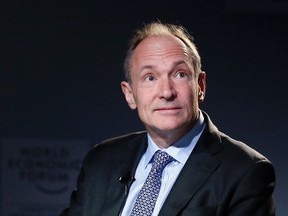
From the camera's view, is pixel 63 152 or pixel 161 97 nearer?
pixel 161 97

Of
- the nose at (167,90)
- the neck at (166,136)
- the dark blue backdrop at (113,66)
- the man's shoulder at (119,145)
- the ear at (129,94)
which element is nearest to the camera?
the nose at (167,90)

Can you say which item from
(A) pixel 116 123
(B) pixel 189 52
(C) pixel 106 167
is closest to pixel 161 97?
(B) pixel 189 52

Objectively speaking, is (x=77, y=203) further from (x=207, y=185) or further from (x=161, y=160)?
(x=207, y=185)

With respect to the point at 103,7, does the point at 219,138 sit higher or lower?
lower

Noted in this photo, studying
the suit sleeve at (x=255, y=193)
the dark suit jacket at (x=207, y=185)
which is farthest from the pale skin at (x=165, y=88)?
the suit sleeve at (x=255, y=193)

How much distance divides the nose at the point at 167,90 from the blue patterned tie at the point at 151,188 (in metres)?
0.25

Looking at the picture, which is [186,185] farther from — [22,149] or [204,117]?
[22,149]

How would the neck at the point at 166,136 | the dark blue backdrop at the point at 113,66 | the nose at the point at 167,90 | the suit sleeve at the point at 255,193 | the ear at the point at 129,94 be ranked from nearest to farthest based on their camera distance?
the suit sleeve at the point at 255,193
the nose at the point at 167,90
the neck at the point at 166,136
the ear at the point at 129,94
the dark blue backdrop at the point at 113,66

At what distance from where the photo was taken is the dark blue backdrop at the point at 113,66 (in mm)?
4184

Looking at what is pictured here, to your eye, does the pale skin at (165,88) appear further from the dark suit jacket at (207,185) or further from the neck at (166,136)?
the dark suit jacket at (207,185)

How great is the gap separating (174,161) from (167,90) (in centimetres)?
30

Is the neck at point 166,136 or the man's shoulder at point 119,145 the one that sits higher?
the man's shoulder at point 119,145

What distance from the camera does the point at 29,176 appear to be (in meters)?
4.17

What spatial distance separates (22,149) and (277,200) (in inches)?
66.6
